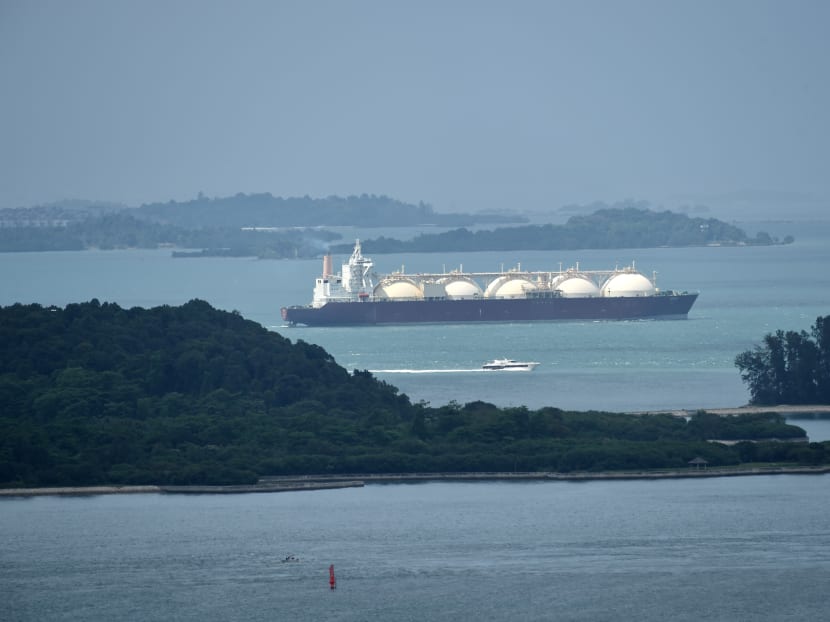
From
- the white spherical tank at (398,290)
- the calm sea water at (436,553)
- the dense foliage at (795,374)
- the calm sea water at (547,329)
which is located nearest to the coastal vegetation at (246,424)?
the calm sea water at (436,553)

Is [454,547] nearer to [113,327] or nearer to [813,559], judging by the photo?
[813,559]

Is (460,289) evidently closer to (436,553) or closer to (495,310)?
(495,310)

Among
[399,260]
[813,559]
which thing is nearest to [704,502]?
[813,559]

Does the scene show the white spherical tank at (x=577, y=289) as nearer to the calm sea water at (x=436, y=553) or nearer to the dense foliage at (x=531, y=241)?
the calm sea water at (x=436, y=553)

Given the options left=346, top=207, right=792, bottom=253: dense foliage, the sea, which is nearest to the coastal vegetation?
the sea

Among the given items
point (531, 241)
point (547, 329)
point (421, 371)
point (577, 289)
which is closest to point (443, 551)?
point (421, 371)

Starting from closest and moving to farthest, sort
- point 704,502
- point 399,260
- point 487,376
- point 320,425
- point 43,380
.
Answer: point 704,502 < point 320,425 < point 43,380 < point 487,376 < point 399,260

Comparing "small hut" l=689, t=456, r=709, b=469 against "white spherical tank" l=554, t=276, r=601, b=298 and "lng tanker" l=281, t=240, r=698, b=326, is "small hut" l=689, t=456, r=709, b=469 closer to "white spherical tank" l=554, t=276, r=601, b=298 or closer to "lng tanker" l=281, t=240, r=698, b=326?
"lng tanker" l=281, t=240, r=698, b=326

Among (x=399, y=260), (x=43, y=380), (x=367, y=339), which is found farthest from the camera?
(x=399, y=260)
